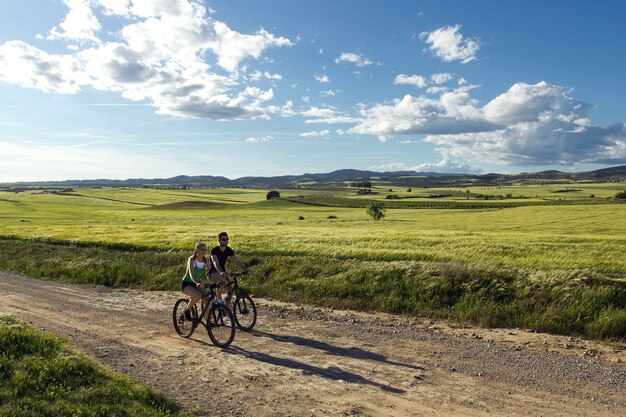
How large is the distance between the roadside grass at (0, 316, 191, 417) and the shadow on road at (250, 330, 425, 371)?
14.0 ft

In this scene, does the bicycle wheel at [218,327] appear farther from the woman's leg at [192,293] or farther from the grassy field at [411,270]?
the grassy field at [411,270]

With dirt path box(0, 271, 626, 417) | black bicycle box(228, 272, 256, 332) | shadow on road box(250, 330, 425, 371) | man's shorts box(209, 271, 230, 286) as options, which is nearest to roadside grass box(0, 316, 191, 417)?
dirt path box(0, 271, 626, 417)

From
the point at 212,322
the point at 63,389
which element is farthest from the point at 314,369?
the point at 63,389

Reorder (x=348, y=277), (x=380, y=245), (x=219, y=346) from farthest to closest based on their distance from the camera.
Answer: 1. (x=380, y=245)
2. (x=348, y=277)
3. (x=219, y=346)

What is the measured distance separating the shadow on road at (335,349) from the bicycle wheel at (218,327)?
0.97m

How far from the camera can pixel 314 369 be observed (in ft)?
33.8

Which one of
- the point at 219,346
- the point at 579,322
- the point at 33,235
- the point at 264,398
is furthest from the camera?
the point at 33,235

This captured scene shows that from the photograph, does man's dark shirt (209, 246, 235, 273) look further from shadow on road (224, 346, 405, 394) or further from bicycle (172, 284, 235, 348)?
shadow on road (224, 346, 405, 394)

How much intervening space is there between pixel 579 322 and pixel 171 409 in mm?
10475

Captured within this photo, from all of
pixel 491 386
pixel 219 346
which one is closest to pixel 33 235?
pixel 219 346

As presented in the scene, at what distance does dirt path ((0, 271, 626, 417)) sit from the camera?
28.1ft

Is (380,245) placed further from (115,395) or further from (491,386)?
(115,395)

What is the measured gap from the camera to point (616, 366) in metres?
10.4

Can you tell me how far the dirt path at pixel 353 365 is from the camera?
8555 mm
